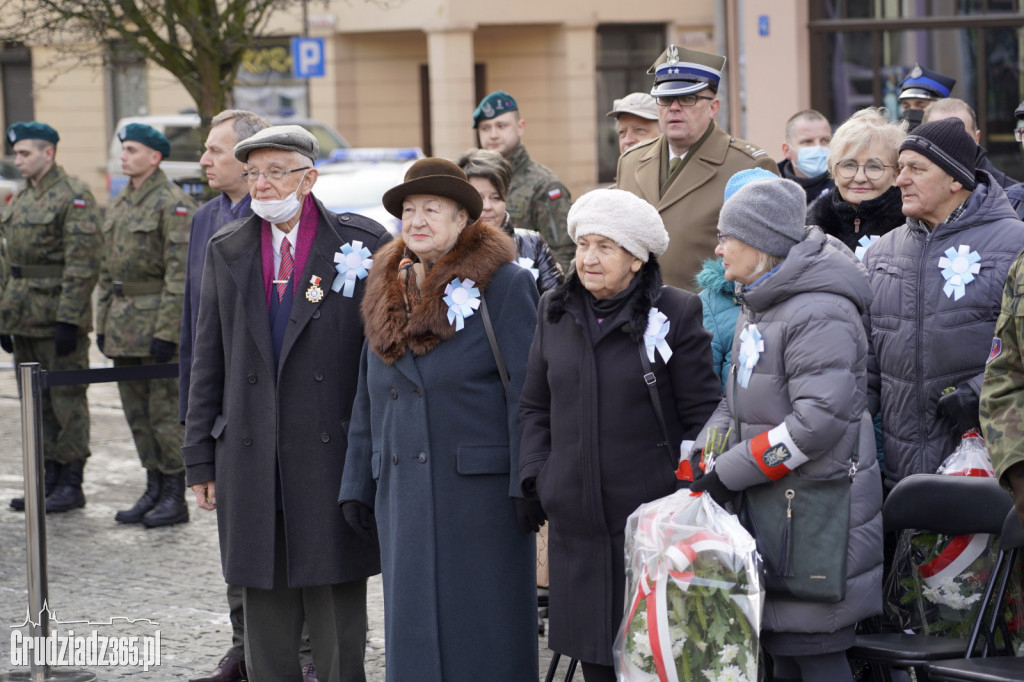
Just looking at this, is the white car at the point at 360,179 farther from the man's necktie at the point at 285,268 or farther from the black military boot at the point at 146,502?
the man's necktie at the point at 285,268

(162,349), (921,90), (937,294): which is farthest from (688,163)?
(162,349)

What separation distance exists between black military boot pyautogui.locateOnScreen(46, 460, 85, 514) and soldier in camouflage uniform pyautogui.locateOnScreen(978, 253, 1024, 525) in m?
5.96

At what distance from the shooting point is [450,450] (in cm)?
434

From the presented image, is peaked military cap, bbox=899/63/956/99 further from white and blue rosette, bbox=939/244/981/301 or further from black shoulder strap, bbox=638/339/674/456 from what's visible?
black shoulder strap, bbox=638/339/674/456

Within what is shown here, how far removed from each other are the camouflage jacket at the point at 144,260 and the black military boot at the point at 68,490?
1004mm

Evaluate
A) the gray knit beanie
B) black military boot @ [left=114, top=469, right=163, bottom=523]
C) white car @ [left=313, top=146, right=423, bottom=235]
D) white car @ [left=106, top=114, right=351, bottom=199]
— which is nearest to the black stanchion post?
black military boot @ [left=114, top=469, right=163, bottom=523]

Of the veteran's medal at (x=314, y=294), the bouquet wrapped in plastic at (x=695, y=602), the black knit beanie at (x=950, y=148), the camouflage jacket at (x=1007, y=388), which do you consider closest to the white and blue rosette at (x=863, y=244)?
the black knit beanie at (x=950, y=148)

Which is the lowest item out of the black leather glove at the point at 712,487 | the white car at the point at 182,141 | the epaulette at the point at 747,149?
the black leather glove at the point at 712,487

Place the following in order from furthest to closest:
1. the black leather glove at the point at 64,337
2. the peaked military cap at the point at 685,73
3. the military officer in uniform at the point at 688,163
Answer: the black leather glove at the point at 64,337 → the peaked military cap at the point at 685,73 → the military officer in uniform at the point at 688,163

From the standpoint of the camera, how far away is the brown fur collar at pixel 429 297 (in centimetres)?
432

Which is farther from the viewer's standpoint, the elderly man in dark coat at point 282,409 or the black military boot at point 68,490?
the black military boot at point 68,490

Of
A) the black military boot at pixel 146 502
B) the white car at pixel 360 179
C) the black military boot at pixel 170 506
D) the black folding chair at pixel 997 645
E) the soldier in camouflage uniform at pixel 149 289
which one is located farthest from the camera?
the white car at pixel 360 179

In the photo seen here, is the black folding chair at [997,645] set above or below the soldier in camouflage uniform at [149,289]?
below

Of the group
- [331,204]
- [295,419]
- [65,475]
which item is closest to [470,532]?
[295,419]
